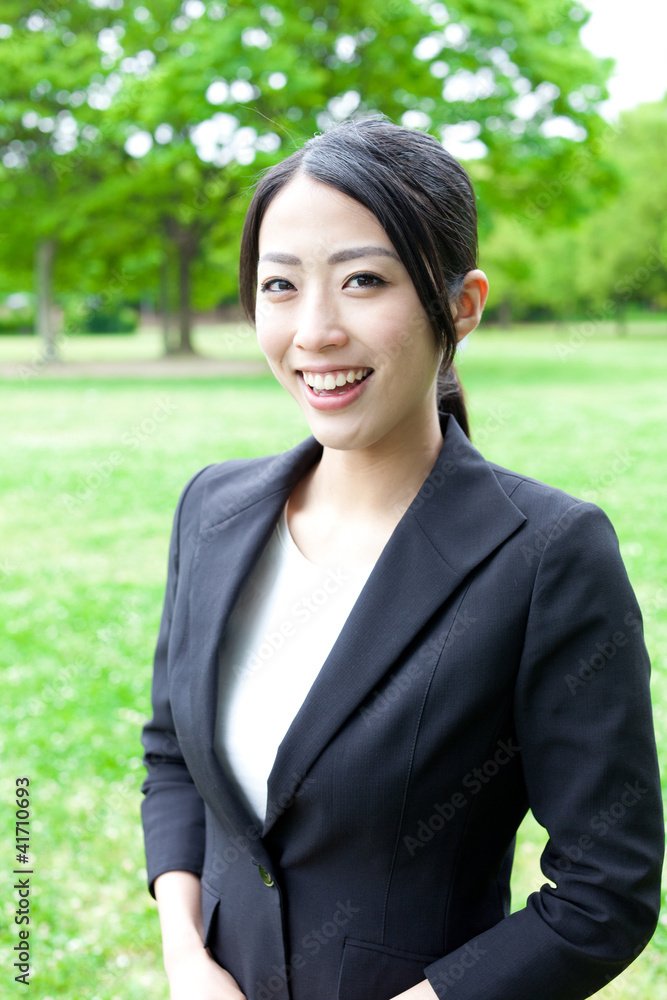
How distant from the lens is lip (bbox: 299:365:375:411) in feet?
5.16

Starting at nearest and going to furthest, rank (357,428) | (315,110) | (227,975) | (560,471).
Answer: (357,428), (227,975), (560,471), (315,110)

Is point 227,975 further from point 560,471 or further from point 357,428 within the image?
point 560,471

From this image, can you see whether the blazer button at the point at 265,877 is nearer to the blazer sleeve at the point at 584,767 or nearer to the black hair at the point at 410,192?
the blazer sleeve at the point at 584,767

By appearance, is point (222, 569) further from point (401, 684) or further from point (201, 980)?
point (201, 980)

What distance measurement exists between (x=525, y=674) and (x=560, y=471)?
954 centimetres

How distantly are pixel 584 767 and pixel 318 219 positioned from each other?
102 centimetres

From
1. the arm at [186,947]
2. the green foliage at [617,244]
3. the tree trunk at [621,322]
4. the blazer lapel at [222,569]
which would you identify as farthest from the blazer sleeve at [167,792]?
the tree trunk at [621,322]

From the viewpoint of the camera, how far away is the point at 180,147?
21656mm

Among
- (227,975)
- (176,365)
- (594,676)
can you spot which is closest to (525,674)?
(594,676)

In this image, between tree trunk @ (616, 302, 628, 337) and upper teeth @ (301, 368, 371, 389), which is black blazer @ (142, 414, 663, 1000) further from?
tree trunk @ (616, 302, 628, 337)

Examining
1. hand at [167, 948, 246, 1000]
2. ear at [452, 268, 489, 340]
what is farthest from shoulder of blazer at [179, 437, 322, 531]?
hand at [167, 948, 246, 1000]

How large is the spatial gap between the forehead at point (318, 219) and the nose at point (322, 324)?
0.09m

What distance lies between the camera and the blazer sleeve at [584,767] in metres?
1.40

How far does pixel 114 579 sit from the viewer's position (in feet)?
Result: 25.3
